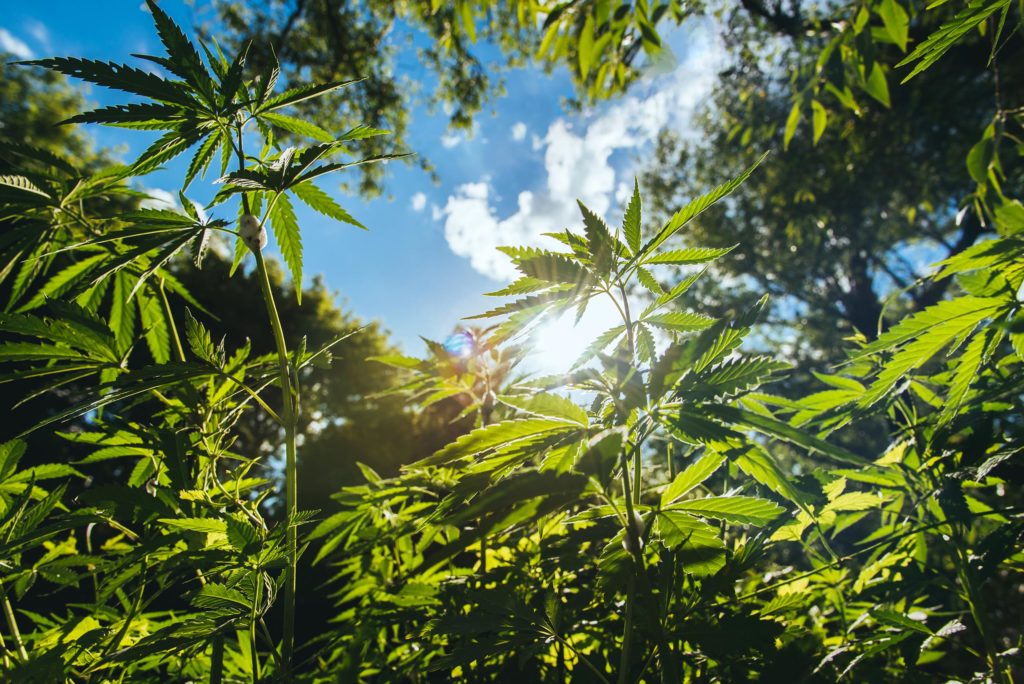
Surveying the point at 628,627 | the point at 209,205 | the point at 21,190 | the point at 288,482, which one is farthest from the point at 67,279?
the point at 628,627

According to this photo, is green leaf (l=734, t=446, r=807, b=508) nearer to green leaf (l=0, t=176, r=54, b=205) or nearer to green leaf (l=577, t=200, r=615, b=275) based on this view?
green leaf (l=577, t=200, r=615, b=275)

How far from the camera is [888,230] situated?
19172 mm

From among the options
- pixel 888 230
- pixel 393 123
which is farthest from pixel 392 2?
pixel 888 230

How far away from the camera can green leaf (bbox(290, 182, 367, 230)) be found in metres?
1.13

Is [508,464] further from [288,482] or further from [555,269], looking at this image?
[288,482]

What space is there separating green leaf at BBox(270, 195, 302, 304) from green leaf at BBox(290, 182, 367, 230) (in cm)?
4

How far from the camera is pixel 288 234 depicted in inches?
45.0

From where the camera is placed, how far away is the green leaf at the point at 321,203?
44.6 inches

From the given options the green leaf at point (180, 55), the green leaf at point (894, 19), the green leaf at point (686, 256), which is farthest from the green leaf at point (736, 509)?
the green leaf at point (894, 19)

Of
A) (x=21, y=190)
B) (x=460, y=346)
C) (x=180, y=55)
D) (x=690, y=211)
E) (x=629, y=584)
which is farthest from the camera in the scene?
(x=460, y=346)

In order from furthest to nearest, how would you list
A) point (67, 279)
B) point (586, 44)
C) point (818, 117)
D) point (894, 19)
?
1. point (818, 117)
2. point (586, 44)
3. point (894, 19)
4. point (67, 279)

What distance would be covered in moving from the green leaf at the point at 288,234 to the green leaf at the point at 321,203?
39 mm

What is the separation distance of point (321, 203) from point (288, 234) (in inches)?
4.3

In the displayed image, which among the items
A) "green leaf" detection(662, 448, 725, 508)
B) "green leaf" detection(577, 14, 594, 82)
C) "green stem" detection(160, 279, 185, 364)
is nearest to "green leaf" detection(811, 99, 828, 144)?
"green leaf" detection(577, 14, 594, 82)
